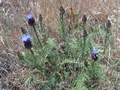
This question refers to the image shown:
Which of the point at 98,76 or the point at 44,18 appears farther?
the point at 44,18

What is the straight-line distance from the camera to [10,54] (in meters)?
2.39

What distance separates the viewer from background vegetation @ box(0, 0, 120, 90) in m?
2.07

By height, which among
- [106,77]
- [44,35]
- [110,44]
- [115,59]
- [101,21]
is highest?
[101,21]

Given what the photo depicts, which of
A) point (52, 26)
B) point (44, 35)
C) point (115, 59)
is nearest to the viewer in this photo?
point (115, 59)

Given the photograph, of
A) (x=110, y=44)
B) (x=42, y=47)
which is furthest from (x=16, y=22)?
(x=110, y=44)

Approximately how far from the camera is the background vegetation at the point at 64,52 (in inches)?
81.4

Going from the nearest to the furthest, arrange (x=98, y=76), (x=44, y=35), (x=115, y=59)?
(x=98, y=76) < (x=115, y=59) < (x=44, y=35)

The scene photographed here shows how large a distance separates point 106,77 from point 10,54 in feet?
2.58

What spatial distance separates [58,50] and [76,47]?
18 cm

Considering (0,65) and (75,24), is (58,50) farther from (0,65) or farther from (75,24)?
(0,65)

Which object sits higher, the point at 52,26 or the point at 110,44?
the point at 52,26

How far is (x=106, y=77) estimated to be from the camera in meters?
2.07

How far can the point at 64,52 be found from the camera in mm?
2242

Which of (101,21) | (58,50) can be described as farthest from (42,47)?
(101,21)
